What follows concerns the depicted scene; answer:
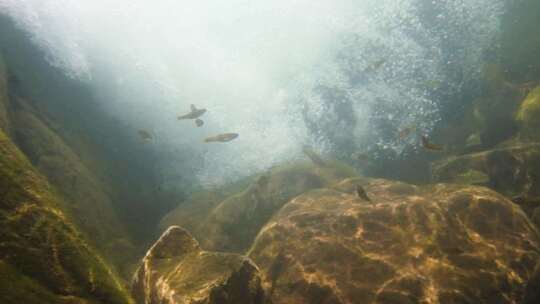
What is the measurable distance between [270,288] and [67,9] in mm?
21925

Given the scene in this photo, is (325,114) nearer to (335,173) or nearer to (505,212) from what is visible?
(335,173)

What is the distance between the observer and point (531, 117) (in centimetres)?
1150

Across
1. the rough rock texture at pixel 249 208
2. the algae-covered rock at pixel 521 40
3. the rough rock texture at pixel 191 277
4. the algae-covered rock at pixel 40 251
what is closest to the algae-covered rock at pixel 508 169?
the rough rock texture at pixel 249 208

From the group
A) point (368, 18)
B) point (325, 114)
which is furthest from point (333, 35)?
point (325, 114)

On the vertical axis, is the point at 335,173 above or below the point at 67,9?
below

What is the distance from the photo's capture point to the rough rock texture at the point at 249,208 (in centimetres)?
896

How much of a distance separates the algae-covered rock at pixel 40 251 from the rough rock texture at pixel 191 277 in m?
0.98

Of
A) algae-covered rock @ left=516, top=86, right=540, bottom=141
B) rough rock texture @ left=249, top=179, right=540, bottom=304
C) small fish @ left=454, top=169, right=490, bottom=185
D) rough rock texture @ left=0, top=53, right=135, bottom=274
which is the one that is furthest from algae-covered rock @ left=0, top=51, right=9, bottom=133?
algae-covered rock @ left=516, top=86, right=540, bottom=141

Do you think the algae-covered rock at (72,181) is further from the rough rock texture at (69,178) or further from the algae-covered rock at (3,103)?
the algae-covered rock at (3,103)

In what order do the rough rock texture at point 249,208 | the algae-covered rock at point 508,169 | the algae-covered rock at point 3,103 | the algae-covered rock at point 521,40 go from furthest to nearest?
the algae-covered rock at point 521,40, the rough rock texture at point 249,208, the algae-covered rock at point 508,169, the algae-covered rock at point 3,103

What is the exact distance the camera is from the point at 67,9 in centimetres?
1980

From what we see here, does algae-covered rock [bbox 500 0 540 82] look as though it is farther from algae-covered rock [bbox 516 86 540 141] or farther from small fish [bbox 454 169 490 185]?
small fish [bbox 454 169 490 185]

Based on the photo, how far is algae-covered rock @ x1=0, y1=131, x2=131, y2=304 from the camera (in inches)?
92.9

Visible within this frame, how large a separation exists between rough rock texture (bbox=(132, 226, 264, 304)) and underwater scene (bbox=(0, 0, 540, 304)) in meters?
0.03
